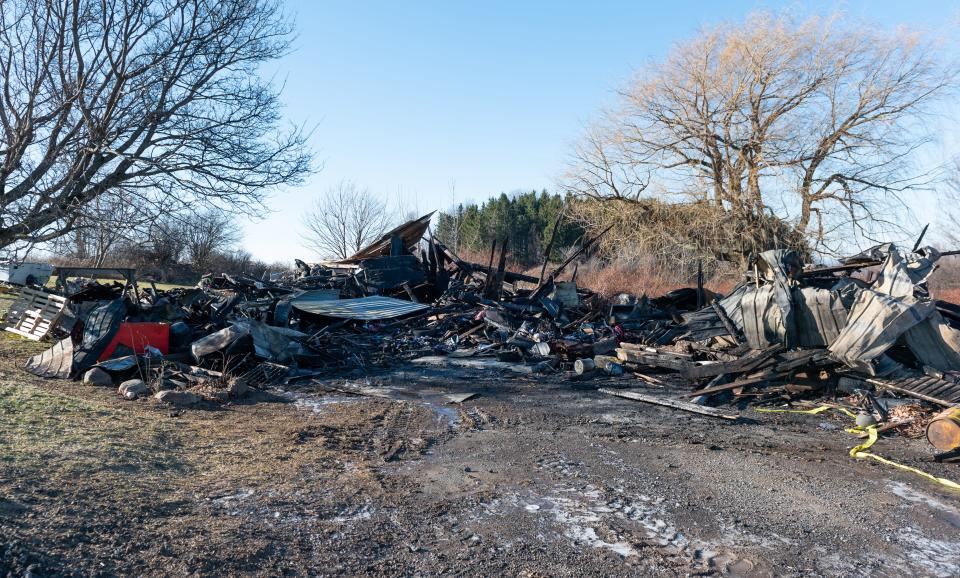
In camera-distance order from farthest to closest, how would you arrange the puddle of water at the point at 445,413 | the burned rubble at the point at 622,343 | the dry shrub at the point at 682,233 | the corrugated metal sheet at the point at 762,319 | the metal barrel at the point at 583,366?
1. the dry shrub at the point at 682,233
2. the metal barrel at the point at 583,366
3. the corrugated metal sheet at the point at 762,319
4. the burned rubble at the point at 622,343
5. the puddle of water at the point at 445,413

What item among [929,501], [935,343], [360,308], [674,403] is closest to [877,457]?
[929,501]

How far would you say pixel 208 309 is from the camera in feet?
46.5

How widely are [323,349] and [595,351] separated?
524 cm

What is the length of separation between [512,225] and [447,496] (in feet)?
167

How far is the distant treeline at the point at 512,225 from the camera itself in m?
52.1

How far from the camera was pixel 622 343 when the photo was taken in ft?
39.3

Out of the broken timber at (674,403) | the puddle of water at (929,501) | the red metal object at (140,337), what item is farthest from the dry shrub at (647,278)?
the puddle of water at (929,501)

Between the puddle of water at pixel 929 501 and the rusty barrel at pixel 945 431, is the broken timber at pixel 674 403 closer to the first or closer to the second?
the rusty barrel at pixel 945 431

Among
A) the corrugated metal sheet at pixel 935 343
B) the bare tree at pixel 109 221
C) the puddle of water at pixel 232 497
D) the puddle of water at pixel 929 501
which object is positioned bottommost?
the puddle of water at pixel 232 497

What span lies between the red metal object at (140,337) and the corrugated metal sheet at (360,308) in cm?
371

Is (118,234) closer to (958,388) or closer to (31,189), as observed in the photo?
(31,189)

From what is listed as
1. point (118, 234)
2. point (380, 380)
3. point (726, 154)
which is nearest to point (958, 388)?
point (380, 380)

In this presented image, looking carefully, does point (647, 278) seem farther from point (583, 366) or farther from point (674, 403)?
point (674, 403)

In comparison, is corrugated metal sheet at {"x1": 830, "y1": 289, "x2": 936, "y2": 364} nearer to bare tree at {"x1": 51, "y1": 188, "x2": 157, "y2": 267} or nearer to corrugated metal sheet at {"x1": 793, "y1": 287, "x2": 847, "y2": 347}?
corrugated metal sheet at {"x1": 793, "y1": 287, "x2": 847, "y2": 347}
